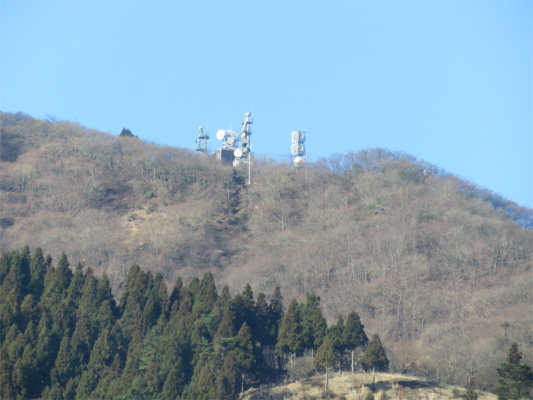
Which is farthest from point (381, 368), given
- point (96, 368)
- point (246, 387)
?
point (96, 368)

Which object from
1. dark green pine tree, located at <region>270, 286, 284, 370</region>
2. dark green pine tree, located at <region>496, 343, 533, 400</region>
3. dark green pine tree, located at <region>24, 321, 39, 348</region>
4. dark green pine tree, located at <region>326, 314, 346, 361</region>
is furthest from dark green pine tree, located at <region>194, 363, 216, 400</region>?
dark green pine tree, located at <region>496, 343, 533, 400</region>

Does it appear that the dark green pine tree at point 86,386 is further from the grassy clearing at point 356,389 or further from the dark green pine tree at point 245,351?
the grassy clearing at point 356,389

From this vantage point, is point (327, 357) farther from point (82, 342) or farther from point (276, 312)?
point (82, 342)

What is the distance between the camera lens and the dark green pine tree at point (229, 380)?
94.1 feet

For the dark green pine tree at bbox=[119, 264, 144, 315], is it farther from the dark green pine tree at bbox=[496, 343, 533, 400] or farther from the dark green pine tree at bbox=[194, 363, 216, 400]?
the dark green pine tree at bbox=[496, 343, 533, 400]

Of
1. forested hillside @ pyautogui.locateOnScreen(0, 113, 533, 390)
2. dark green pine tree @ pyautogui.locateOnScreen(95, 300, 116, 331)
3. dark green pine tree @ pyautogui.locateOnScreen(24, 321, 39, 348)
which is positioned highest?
forested hillside @ pyautogui.locateOnScreen(0, 113, 533, 390)

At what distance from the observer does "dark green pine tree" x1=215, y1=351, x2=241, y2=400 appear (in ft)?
94.1

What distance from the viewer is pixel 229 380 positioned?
96.6ft

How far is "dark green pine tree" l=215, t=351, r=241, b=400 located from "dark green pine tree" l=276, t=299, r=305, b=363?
342 cm

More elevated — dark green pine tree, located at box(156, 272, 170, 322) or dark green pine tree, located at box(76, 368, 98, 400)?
dark green pine tree, located at box(156, 272, 170, 322)

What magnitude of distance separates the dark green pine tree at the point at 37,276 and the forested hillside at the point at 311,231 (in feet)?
27.5

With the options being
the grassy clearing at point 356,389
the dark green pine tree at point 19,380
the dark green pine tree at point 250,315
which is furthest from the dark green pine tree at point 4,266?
the grassy clearing at point 356,389

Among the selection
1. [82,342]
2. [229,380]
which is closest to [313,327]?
[229,380]

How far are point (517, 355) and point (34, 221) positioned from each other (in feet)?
145
